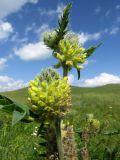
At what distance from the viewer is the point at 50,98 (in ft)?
6.74

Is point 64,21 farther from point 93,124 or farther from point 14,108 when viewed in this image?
point 93,124

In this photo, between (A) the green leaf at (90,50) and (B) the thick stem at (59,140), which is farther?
(A) the green leaf at (90,50)

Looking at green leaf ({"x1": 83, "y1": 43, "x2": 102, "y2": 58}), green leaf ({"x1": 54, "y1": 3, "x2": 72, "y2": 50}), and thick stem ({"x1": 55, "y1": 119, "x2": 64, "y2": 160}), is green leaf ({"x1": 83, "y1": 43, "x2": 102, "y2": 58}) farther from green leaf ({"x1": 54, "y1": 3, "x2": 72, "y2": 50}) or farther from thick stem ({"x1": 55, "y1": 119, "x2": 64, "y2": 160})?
thick stem ({"x1": 55, "y1": 119, "x2": 64, "y2": 160})

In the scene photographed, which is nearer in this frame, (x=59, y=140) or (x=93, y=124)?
(x=59, y=140)

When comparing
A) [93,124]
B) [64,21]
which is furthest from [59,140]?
[93,124]

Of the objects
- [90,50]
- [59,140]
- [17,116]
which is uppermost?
[90,50]

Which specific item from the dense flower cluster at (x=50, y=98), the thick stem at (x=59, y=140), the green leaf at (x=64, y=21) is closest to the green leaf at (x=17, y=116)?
the dense flower cluster at (x=50, y=98)

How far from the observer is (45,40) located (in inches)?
99.3

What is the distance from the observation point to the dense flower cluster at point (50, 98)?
204 centimetres

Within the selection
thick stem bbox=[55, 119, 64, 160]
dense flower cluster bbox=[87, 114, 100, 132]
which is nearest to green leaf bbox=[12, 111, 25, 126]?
thick stem bbox=[55, 119, 64, 160]

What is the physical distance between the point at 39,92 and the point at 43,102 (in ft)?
0.23

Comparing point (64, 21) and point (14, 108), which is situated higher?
point (64, 21)

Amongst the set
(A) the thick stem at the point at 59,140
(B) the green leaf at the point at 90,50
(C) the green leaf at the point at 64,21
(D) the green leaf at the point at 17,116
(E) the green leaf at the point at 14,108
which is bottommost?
(A) the thick stem at the point at 59,140

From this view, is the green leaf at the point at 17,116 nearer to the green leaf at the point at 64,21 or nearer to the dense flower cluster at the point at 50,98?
the dense flower cluster at the point at 50,98
